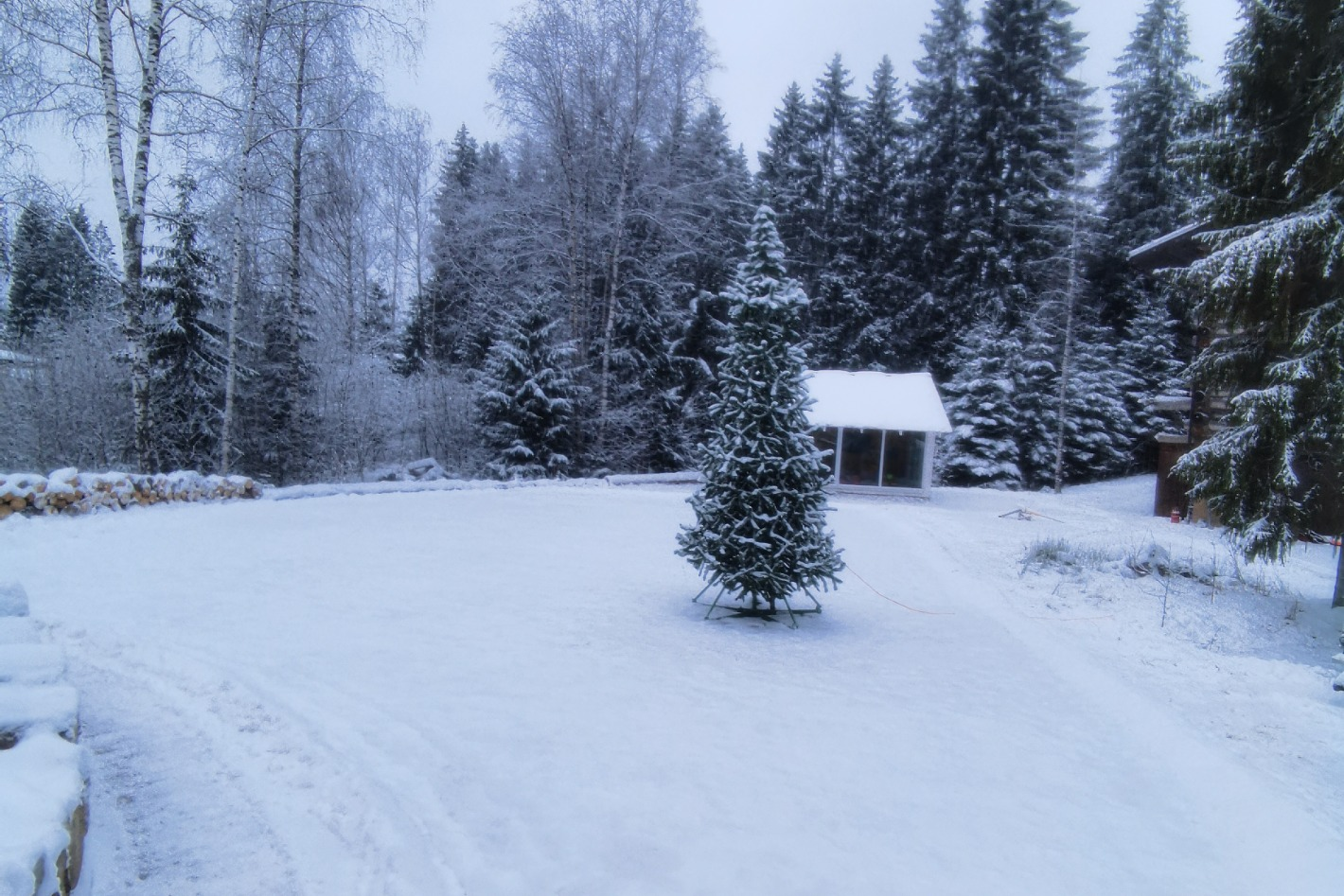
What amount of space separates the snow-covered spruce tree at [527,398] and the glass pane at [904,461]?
339 inches

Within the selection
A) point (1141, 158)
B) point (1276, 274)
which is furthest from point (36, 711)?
point (1141, 158)

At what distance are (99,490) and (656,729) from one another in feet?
29.1

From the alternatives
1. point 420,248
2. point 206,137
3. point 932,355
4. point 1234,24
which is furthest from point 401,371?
point 1234,24

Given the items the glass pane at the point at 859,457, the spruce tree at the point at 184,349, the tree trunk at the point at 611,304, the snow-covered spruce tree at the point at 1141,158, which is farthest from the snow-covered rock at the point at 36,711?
the snow-covered spruce tree at the point at 1141,158

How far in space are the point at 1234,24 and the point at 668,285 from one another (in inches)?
573

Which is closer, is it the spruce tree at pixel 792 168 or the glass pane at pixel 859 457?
the glass pane at pixel 859 457

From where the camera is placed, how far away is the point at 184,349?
14789mm

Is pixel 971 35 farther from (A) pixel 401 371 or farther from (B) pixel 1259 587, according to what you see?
(B) pixel 1259 587

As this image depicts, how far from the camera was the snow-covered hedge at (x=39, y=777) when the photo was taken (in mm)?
1917

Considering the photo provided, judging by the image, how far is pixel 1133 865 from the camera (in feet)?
10.6

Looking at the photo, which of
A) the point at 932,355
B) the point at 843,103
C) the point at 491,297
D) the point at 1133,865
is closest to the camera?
the point at 1133,865

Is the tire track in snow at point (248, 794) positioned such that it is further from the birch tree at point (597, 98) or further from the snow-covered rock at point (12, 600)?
the birch tree at point (597, 98)

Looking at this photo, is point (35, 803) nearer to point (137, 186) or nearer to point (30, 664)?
point (30, 664)

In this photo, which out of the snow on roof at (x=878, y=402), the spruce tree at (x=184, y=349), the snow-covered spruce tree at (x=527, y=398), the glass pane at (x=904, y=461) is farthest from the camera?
the glass pane at (x=904, y=461)
